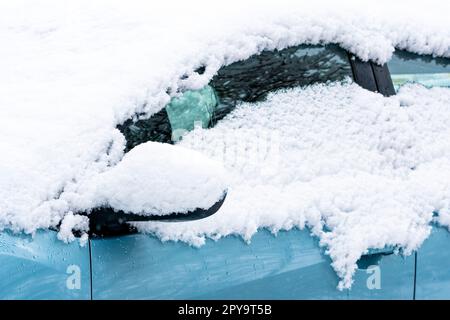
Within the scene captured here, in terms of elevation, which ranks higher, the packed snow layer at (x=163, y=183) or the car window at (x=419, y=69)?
the car window at (x=419, y=69)

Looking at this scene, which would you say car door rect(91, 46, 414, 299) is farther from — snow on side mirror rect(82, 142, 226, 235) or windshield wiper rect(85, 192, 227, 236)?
snow on side mirror rect(82, 142, 226, 235)

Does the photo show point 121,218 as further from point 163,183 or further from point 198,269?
point 198,269

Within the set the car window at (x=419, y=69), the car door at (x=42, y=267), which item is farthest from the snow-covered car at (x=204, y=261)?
the car window at (x=419, y=69)

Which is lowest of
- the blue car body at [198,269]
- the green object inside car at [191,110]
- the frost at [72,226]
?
the blue car body at [198,269]

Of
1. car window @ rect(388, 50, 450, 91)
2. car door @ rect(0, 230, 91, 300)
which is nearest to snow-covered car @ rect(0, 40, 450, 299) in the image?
car door @ rect(0, 230, 91, 300)

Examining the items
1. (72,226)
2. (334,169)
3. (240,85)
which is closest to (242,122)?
(240,85)

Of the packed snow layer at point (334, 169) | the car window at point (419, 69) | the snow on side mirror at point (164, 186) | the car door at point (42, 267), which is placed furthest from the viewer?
the car window at point (419, 69)

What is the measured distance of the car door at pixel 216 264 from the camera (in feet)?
7.05

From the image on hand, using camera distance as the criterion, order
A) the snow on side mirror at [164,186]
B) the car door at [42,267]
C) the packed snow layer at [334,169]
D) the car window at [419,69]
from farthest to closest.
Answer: the car window at [419,69] < the packed snow layer at [334,169] < the car door at [42,267] < the snow on side mirror at [164,186]

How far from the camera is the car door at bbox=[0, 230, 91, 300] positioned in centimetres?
210

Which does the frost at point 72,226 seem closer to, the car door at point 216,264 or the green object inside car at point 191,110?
the car door at point 216,264

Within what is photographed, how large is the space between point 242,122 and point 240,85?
13 cm

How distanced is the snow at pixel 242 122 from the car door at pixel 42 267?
0.04m
